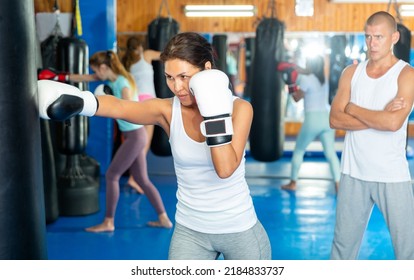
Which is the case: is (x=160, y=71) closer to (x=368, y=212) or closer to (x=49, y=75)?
(x=49, y=75)

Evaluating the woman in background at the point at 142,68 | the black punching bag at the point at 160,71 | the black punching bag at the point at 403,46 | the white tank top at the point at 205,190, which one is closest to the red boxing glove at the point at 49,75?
the white tank top at the point at 205,190

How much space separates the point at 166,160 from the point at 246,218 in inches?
200

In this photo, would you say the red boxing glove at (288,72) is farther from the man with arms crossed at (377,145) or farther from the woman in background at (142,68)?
the man with arms crossed at (377,145)

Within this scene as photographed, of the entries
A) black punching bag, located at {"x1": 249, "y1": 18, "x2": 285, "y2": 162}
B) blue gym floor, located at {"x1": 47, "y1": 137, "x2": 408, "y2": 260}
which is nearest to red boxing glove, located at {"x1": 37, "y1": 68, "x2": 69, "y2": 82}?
blue gym floor, located at {"x1": 47, "y1": 137, "x2": 408, "y2": 260}

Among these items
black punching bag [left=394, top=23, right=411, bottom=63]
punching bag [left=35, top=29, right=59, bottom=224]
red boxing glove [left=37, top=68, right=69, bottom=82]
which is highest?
black punching bag [left=394, top=23, right=411, bottom=63]

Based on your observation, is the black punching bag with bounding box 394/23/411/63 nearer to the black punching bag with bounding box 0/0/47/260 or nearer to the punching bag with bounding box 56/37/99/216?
the punching bag with bounding box 56/37/99/216

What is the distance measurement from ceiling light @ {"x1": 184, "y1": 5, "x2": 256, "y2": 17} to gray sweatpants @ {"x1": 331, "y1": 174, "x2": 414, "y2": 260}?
4414 mm

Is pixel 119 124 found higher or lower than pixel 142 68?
lower

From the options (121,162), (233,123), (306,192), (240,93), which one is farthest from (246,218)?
(240,93)

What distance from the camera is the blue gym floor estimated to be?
319 centimetres

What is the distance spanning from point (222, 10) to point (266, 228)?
350 centimetres

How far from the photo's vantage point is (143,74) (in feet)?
15.3

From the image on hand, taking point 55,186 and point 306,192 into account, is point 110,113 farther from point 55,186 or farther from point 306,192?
point 306,192

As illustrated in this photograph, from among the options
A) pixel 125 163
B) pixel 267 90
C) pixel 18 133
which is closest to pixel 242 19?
pixel 267 90
